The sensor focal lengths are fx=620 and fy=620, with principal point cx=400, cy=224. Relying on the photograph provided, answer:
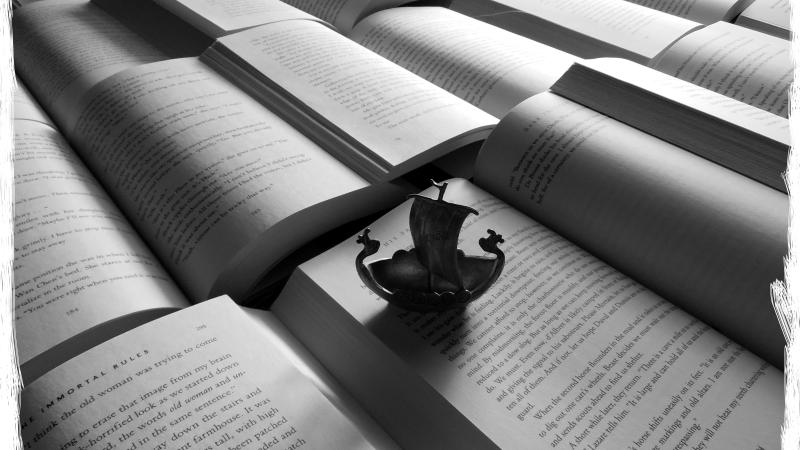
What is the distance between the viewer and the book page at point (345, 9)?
110 cm

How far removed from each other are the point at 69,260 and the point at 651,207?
1.83 feet

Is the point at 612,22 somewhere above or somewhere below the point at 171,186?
above

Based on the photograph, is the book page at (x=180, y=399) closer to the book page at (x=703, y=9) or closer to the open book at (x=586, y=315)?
the open book at (x=586, y=315)

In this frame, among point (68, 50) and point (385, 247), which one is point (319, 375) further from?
point (68, 50)

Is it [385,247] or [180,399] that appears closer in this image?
[180,399]

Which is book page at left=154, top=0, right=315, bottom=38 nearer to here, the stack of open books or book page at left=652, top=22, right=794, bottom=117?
the stack of open books

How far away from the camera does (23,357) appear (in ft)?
1.60

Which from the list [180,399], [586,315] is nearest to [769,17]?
[586,315]

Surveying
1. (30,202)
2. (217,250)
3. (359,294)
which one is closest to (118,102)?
(30,202)

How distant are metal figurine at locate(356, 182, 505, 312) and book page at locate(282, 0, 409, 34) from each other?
67 cm

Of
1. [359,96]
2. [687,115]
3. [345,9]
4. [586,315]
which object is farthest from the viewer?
[345,9]

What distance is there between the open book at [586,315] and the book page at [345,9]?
53 cm

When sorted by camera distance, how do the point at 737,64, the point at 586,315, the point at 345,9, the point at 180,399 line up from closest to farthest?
the point at 180,399
the point at 586,315
the point at 737,64
the point at 345,9

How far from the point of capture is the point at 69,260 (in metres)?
0.57
